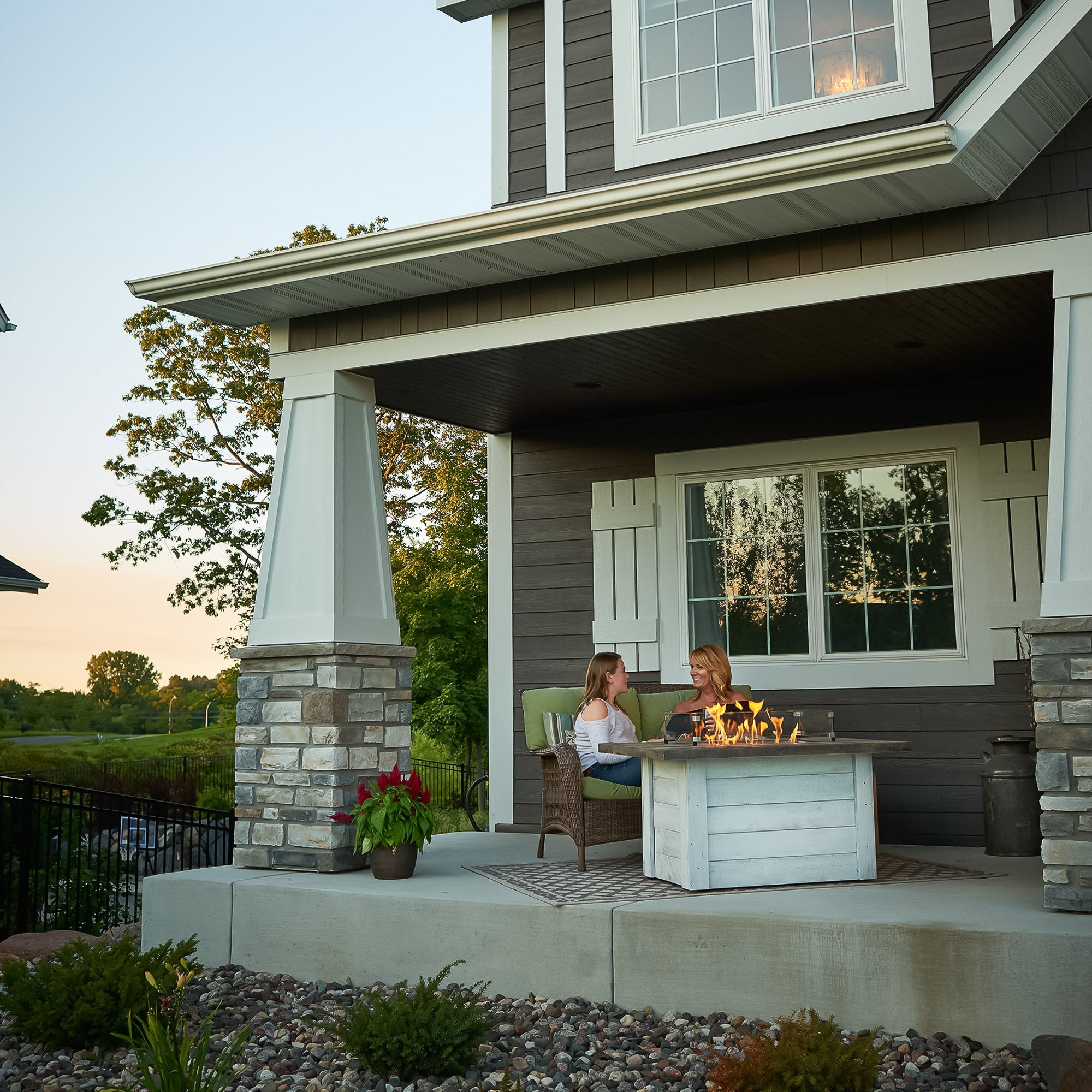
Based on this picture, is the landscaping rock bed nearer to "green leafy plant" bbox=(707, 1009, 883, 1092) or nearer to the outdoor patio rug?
"green leafy plant" bbox=(707, 1009, 883, 1092)

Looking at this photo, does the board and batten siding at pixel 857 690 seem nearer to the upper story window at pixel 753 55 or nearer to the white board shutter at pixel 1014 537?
the white board shutter at pixel 1014 537

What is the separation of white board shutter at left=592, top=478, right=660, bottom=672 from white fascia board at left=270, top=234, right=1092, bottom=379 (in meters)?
1.99

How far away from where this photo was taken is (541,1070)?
11.6ft

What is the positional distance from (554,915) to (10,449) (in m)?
12.6

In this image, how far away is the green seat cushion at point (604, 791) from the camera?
541 cm

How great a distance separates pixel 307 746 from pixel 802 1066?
3.12 meters

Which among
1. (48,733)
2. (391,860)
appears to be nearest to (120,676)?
(48,733)

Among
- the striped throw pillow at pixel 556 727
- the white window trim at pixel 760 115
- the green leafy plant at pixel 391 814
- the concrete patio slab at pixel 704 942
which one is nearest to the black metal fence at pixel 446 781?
the striped throw pillow at pixel 556 727

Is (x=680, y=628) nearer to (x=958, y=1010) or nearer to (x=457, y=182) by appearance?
(x=958, y=1010)

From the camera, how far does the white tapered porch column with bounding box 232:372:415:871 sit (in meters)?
5.37

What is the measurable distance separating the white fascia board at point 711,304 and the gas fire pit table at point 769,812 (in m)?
1.92

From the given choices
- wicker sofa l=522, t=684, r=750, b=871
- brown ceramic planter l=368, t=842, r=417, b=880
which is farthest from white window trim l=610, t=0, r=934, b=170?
brown ceramic planter l=368, t=842, r=417, b=880

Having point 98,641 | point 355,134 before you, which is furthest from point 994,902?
point 98,641

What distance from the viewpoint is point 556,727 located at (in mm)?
5922
